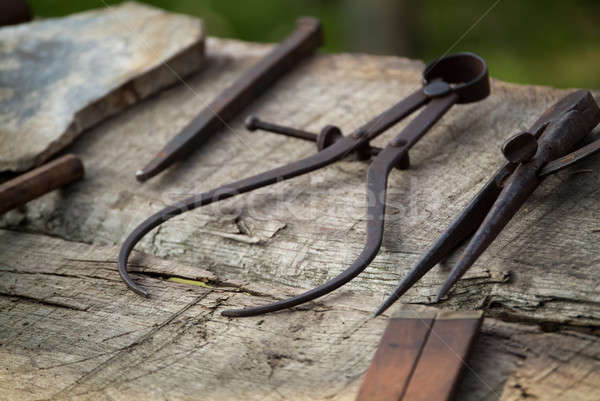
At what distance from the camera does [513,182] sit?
141cm

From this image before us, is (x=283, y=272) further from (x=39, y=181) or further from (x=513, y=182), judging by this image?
(x=39, y=181)

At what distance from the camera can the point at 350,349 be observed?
1.26m

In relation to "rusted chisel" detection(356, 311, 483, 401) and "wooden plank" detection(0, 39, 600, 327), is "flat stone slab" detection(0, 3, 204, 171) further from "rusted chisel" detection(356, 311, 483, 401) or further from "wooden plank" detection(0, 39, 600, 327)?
"rusted chisel" detection(356, 311, 483, 401)

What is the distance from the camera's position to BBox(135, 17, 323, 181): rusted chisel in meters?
1.91

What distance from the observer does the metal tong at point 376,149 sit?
1.50 meters

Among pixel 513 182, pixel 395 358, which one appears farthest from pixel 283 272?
A: pixel 513 182

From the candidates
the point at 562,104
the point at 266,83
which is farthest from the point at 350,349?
the point at 266,83

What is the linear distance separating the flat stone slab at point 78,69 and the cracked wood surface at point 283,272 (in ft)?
0.56

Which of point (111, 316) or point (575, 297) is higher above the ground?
point (575, 297)

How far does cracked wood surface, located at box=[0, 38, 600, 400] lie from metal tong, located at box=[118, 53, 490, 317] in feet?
0.19

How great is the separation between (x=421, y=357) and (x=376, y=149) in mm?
682

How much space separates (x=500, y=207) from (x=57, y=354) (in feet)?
3.01

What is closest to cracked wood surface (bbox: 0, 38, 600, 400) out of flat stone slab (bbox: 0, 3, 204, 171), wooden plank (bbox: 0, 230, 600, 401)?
wooden plank (bbox: 0, 230, 600, 401)

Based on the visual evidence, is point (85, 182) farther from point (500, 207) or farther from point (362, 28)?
point (362, 28)
